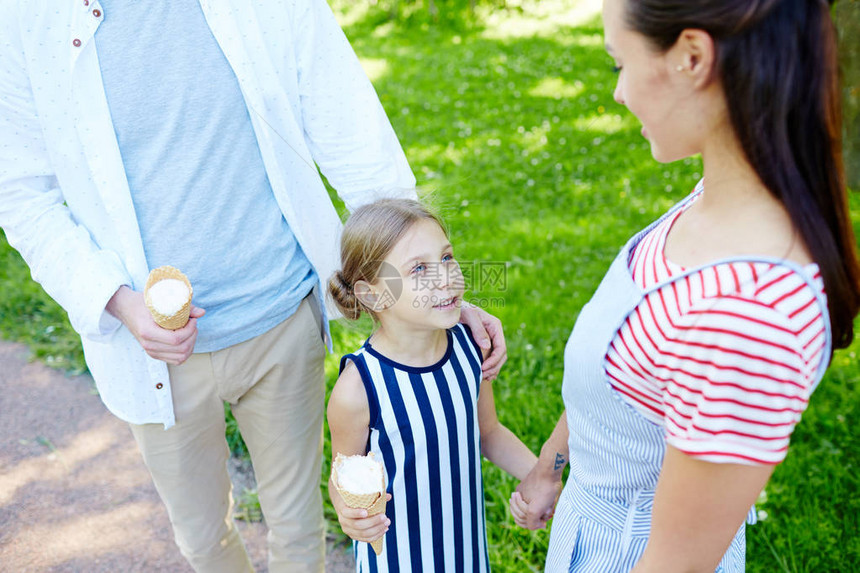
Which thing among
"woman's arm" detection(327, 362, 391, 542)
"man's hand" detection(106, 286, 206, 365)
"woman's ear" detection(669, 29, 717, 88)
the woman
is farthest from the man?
"woman's ear" detection(669, 29, 717, 88)

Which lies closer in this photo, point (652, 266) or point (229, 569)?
point (652, 266)

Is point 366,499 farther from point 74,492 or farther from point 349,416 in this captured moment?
point 74,492

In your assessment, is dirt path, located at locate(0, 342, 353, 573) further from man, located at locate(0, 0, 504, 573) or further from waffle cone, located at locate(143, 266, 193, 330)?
waffle cone, located at locate(143, 266, 193, 330)

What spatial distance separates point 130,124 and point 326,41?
56cm

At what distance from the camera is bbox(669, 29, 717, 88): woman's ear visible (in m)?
1.03

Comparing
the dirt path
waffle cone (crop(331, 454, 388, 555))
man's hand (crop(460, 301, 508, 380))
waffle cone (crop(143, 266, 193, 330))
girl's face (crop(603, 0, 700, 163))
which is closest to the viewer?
girl's face (crop(603, 0, 700, 163))

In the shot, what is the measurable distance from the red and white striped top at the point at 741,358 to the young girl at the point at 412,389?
0.76m

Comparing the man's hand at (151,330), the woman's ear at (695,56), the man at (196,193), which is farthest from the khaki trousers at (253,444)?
the woman's ear at (695,56)

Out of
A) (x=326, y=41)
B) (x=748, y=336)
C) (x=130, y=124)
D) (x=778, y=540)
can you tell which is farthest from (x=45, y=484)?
(x=748, y=336)

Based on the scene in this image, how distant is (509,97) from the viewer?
297 inches

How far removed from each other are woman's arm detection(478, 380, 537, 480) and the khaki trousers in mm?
522

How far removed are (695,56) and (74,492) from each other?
3.14 metres

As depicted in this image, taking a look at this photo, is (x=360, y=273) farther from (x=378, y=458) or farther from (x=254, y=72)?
(x=254, y=72)

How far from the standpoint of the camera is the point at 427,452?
5.95 ft
